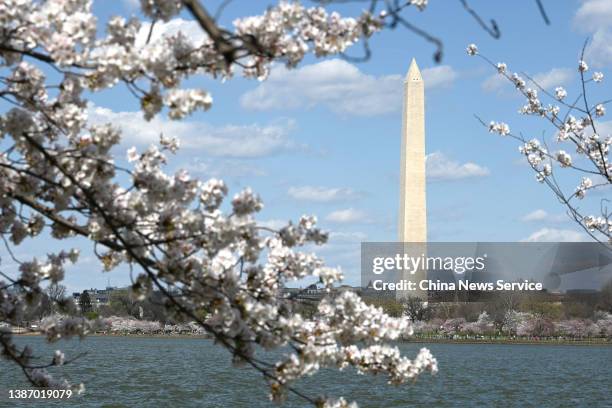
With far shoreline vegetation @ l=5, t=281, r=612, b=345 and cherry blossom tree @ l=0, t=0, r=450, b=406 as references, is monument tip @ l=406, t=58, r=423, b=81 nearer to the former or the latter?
far shoreline vegetation @ l=5, t=281, r=612, b=345

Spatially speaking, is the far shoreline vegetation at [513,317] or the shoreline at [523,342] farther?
the far shoreline vegetation at [513,317]

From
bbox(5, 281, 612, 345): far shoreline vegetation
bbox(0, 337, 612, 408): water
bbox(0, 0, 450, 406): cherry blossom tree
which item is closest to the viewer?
bbox(0, 0, 450, 406): cherry blossom tree

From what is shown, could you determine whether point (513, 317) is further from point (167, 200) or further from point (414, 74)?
point (167, 200)

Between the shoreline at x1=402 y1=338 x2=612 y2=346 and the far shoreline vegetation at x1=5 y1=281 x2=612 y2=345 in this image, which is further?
the far shoreline vegetation at x1=5 y1=281 x2=612 y2=345

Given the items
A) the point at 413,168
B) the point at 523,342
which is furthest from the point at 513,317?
the point at 413,168

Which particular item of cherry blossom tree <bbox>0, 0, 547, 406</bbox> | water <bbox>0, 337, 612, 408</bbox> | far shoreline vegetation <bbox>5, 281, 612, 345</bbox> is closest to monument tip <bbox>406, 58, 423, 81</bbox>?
water <bbox>0, 337, 612, 408</bbox>

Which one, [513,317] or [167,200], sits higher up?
[513,317]

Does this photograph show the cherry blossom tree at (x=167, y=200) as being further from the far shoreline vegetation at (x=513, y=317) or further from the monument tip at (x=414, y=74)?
the far shoreline vegetation at (x=513, y=317)

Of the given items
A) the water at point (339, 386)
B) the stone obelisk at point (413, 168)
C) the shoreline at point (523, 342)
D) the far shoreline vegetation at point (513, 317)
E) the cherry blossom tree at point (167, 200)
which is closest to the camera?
the cherry blossom tree at point (167, 200)

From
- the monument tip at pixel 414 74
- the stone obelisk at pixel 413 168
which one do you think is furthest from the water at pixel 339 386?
the monument tip at pixel 414 74

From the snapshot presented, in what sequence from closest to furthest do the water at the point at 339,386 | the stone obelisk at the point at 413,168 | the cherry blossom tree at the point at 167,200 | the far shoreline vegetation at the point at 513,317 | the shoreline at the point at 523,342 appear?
1. the cherry blossom tree at the point at 167,200
2. the water at the point at 339,386
3. the stone obelisk at the point at 413,168
4. the shoreline at the point at 523,342
5. the far shoreline vegetation at the point at 513,317
